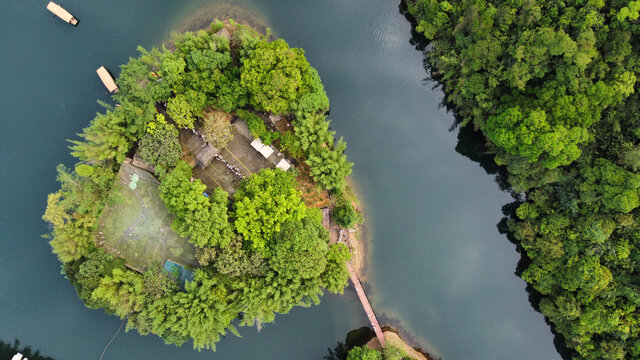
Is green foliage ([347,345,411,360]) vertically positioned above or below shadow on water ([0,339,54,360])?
below

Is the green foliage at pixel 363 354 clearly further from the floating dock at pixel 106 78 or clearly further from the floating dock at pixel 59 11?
the floating dock at pixel 59 11

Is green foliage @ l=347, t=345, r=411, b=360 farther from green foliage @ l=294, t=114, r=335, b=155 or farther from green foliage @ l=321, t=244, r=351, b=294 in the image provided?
green foliage @ l=294, t=114, r=335, b=155

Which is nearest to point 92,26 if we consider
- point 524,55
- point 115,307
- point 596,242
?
point 115,307

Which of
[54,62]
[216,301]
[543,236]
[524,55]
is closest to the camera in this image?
[524,55]

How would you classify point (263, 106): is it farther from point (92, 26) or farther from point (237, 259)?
point (92, 26)

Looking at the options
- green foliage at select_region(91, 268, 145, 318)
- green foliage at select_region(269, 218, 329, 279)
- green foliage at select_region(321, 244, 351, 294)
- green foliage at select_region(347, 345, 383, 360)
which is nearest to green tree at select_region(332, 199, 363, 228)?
green foliage at select_region(321, 244, 351, 294)

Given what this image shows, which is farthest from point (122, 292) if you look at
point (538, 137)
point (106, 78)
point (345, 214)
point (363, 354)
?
point (538, 137)

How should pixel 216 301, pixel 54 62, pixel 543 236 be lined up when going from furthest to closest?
pixel 54 62
pixel 543 236
pixel 216 301
